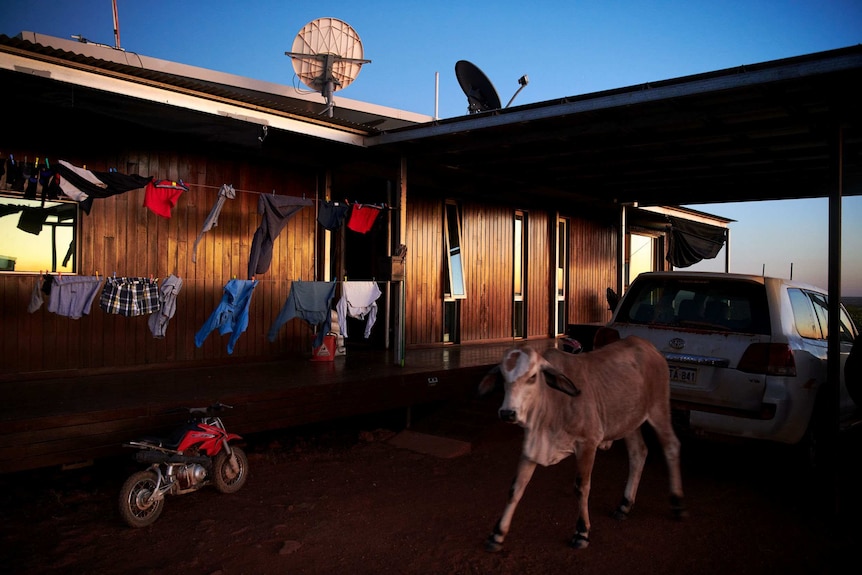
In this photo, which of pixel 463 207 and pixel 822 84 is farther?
pixel 463 207

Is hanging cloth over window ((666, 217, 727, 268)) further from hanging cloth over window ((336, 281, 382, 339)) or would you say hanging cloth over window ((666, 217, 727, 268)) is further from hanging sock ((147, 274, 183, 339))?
hanging sock ((147, 274, 183, 339))

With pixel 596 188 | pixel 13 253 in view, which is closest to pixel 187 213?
pixel 13 253

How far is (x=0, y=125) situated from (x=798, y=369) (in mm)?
8514

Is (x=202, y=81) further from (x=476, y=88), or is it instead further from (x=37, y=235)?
(x=37, y=235)

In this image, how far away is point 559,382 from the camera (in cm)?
416

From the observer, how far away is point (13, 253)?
6.85m

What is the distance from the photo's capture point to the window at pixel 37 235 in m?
6.82

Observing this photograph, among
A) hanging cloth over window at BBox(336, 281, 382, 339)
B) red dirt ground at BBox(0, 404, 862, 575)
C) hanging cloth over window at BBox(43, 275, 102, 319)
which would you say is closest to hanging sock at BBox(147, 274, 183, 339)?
hanging cloth over window at BBox(43, 275, 102, 319)

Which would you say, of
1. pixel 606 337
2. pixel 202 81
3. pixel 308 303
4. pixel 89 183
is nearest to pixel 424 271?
pixel 308 303

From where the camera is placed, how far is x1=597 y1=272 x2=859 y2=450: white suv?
5.21 meters

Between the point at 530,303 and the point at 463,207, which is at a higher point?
the point at 463,207

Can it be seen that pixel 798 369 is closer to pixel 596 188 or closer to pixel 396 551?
pixel 396 551

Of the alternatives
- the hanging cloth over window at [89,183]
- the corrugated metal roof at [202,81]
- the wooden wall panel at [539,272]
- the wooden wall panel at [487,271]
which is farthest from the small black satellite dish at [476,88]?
the hanging cloth over window at [89,183]

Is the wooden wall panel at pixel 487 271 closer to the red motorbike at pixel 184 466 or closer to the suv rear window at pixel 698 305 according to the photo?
the suv rear window at pixel 698 305
